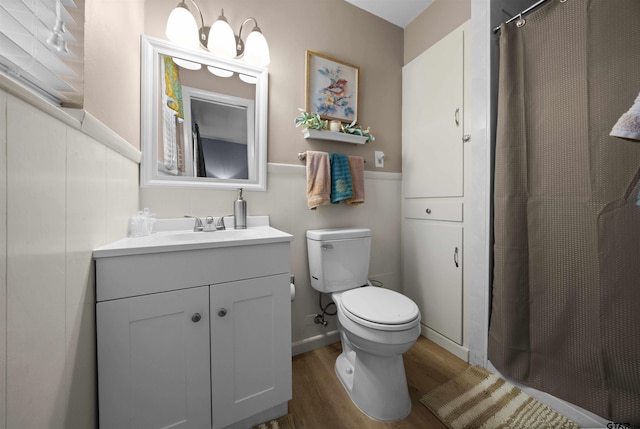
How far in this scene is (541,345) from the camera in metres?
1.03

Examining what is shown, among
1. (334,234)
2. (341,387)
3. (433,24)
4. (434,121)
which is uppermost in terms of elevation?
(433,24)

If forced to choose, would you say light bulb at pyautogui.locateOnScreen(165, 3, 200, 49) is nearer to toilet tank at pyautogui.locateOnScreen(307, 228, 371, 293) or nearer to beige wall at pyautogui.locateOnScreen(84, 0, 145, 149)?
beige wall at pyautogui.locateOnScreen(84, 0, 145, 149)

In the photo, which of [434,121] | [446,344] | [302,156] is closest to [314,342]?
[446,344]

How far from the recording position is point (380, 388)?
1.06 meters

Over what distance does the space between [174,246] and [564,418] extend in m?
1.69

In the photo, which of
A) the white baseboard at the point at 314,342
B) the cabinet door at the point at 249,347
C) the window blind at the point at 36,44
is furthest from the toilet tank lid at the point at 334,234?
the window blind at the point at 36,44

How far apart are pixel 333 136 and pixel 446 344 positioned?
60.1 inches

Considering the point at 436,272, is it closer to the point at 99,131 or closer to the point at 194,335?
the point at 194,335

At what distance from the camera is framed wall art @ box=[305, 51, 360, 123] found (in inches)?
61.0

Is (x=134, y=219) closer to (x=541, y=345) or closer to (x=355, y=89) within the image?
(x=355, y=89)

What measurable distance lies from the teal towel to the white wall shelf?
0.11 m

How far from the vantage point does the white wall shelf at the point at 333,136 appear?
147 centimetres

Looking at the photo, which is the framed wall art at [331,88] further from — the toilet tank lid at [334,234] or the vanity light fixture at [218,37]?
the toilet tank lid at [334,234]

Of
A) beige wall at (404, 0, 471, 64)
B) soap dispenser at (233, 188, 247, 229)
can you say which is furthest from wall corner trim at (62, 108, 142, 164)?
beige wall at (404, 0, 471, 64)
